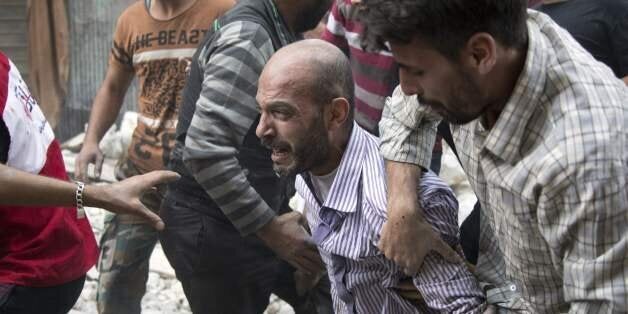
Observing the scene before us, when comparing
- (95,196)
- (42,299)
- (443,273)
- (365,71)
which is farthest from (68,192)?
(365,71)

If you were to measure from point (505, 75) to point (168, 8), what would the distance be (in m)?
2.61

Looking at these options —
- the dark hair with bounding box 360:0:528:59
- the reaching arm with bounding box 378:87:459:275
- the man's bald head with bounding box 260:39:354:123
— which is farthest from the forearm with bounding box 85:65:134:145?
the dark hair with bounding box 360:0:528:59

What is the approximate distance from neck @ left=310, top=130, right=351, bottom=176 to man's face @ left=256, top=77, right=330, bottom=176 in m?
0.02

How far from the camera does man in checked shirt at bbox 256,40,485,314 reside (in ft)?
8.41

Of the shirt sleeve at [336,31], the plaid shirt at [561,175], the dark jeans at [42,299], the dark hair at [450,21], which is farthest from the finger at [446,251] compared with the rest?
the shirt sleeve at [336,31]

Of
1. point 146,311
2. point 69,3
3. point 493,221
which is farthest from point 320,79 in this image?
point 69,3

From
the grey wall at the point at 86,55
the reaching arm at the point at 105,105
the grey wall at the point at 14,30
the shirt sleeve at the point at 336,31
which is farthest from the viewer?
the grey wall at the point at 14,30

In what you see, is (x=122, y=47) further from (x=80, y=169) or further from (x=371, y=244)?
(x=371, y=244)

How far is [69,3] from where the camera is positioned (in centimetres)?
804

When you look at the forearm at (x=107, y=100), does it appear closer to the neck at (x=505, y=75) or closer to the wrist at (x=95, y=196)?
the wrist at (x=95, y=196)

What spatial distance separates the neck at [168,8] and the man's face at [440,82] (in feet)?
7.85

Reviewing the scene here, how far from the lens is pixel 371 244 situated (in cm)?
259

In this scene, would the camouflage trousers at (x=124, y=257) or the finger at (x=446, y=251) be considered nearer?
the finger at (x=446, y=251)

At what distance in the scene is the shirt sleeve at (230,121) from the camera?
3182mm
